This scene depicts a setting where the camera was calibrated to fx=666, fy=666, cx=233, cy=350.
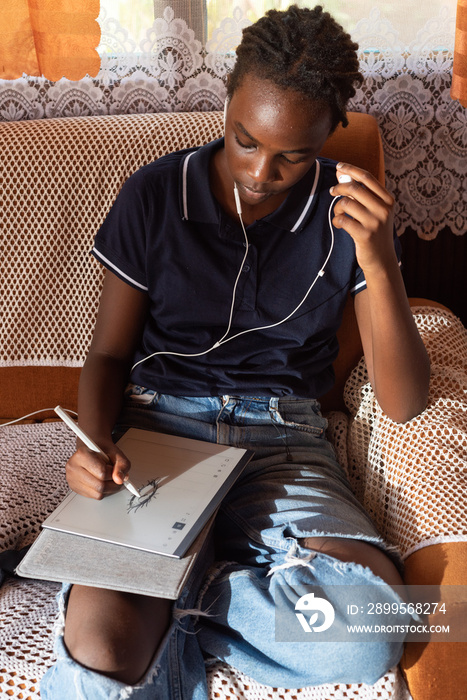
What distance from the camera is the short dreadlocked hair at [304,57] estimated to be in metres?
0.90

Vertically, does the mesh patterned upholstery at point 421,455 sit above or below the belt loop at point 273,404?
below

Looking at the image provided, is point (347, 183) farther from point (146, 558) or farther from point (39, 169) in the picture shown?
point (39, 169)

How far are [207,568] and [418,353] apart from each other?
1.52 ft

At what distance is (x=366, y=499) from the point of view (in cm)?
117

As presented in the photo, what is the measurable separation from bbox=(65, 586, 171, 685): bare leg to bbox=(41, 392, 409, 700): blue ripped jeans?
0.01 m

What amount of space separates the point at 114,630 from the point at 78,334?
0.71 metres

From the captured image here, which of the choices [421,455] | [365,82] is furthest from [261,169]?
[365,82]

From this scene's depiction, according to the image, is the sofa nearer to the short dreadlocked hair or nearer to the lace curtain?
the lace curtain

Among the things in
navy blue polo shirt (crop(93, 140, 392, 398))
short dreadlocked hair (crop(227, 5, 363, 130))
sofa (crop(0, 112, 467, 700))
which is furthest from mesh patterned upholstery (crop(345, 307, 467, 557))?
short dreadlocked hair (crop(227, 5, 363, 130))

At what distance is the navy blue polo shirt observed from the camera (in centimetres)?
110

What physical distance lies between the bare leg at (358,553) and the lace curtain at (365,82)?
903mm

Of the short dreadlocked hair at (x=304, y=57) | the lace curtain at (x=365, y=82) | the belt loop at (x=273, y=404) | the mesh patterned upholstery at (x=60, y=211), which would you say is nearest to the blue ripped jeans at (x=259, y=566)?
the belt loop at (x=273, y=404)

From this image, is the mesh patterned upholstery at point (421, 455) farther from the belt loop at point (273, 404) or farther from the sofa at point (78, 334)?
the belt loop at point (273, 404)

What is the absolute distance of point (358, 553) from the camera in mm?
928
